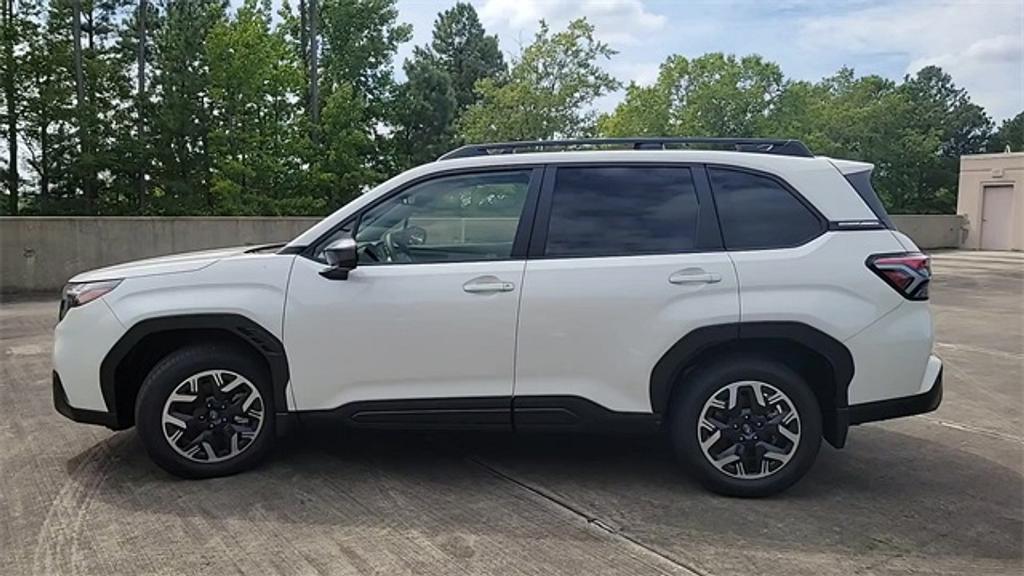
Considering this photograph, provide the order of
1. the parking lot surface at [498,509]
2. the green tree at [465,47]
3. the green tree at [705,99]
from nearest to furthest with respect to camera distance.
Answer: the parking lot surface at [498,509] < the green tree at [705,99] < the green tree at [465,47]

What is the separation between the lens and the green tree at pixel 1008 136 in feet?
164

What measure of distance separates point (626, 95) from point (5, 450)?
90.9 feet

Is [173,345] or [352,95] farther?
[352,95]

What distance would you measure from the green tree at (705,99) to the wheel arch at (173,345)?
86.8 ft

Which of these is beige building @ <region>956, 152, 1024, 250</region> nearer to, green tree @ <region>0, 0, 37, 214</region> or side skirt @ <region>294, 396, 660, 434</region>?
side skirt @ <region>294, 396, 660, 434</region>

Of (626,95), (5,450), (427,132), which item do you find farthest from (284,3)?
(5,450)

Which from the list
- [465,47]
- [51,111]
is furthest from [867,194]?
[465,47]

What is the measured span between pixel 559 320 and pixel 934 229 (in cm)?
2679

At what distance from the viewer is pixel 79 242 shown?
12.2 metres

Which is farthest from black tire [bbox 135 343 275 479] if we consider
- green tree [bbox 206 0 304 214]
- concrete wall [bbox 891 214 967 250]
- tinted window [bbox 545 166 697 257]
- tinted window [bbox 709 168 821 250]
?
concrete wall [bbox 891 214 967 250]

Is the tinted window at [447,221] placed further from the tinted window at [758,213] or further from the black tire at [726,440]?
the black tire at [726,440]

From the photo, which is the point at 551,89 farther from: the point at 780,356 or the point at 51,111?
the point at 780,356

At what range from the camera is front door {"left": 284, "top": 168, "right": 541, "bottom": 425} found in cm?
367

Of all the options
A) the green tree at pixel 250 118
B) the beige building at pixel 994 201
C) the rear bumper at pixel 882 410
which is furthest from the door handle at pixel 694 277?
the beige building at pixel 994 201
